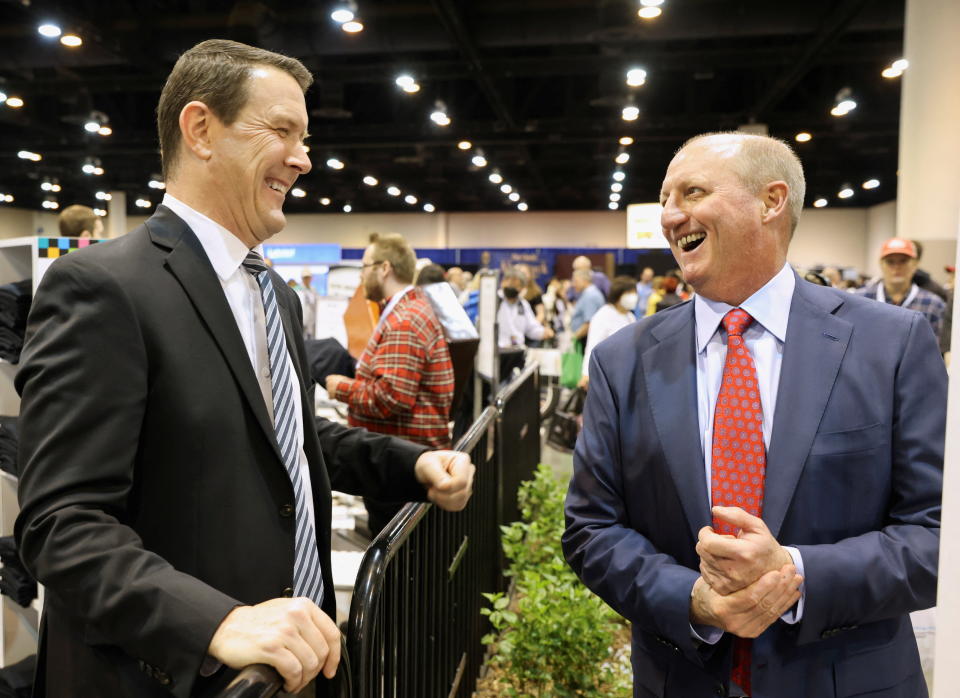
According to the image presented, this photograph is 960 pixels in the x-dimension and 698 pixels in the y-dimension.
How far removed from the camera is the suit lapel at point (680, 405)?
1553 mm

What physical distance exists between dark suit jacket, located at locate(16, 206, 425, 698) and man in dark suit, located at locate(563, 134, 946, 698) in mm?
752

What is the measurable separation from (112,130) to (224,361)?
14.8 metres

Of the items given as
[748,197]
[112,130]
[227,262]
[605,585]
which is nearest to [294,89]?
[227,262]

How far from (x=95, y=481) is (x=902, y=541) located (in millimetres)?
1434

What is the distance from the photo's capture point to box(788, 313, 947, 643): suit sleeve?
4.55 feet

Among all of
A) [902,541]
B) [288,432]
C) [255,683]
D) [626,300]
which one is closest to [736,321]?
[902,541]

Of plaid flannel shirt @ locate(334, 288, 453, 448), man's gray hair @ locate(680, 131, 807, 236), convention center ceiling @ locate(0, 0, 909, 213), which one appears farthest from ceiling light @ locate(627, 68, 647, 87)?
man's gray hair @ locate(680, 131, 807, 236)

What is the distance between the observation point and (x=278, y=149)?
1442 mm

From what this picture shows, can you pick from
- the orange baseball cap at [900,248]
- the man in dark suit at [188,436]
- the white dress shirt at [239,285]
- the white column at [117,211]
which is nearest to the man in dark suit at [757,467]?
the man in dark suit at [188,436]

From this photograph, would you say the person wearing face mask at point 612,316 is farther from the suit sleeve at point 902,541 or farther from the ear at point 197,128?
the ear at point 197,128

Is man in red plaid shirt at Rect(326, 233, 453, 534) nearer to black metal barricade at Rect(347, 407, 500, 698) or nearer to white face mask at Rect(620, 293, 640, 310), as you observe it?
black metal barricade at Rect(347, 407, 500, 698)

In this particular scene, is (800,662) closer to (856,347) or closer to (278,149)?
(856,347)

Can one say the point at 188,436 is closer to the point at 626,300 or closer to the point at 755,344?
the point at 755,344

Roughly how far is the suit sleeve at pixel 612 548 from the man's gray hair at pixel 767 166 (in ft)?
1.77
